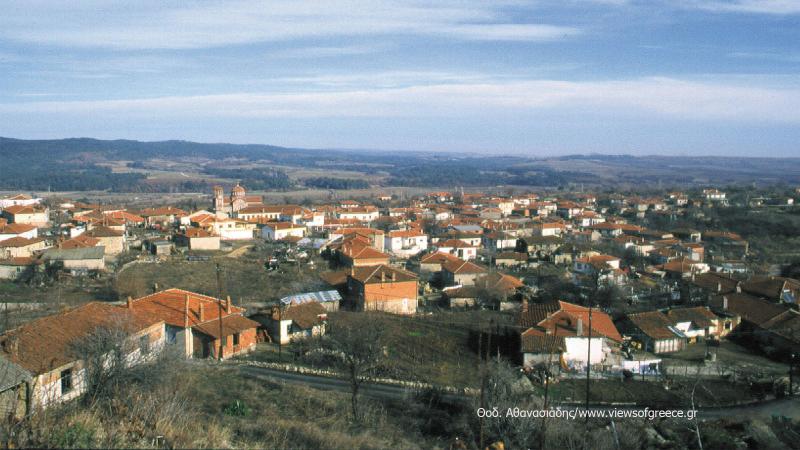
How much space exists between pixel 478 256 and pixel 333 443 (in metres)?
37.9

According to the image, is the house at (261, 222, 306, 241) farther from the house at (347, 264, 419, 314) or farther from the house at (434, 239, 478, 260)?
the house at (347, 264, 419, 314)

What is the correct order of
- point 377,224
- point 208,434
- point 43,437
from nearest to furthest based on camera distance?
point 43,437, point 208,434, point 377,224

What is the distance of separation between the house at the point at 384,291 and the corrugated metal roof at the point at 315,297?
1049mm

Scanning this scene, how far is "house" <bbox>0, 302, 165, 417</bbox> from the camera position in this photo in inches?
427

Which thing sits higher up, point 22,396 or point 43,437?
point 43,437

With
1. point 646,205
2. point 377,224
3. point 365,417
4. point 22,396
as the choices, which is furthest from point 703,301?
point 646,205

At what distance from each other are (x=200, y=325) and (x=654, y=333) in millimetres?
16381

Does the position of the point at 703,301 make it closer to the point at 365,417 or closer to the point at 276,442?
the point at 365,417

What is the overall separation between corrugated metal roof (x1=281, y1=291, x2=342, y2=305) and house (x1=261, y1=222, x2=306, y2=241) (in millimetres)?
22055

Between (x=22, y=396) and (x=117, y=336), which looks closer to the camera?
(x=22, y=396)

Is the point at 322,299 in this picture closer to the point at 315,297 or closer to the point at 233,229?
the point at 315,297

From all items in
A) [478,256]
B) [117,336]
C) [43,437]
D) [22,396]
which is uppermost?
[43,437]

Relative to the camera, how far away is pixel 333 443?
868 centimetres

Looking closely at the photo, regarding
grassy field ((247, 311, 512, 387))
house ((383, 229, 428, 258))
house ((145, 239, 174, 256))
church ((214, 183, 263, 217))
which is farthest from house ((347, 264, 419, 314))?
church ((214, 183, 263, 217))
